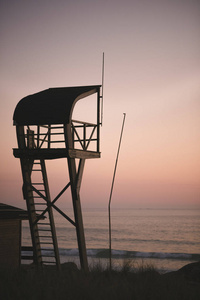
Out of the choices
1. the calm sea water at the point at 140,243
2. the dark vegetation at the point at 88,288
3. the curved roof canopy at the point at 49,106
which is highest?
the curved roof canopy at the point at 49,106

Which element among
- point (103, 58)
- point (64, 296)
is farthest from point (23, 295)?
point (103, 58)

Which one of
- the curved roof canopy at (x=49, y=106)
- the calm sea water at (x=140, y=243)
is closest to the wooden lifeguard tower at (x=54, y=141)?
the curved roof canopy at (x=49, y=106)

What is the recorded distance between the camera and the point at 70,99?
49.9 feet

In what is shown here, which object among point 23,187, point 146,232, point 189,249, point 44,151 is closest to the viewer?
point 44,151

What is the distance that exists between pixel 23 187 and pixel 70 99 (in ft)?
13.3

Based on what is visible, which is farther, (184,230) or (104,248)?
(184,230)

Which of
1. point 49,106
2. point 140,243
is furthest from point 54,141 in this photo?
point 140,243

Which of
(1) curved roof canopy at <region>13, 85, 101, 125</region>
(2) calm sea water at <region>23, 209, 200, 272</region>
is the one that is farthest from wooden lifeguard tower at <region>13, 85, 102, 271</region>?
(2) calm sea water at <region>23, 209, 200, 272</region>

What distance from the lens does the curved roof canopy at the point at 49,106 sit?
14.8 m

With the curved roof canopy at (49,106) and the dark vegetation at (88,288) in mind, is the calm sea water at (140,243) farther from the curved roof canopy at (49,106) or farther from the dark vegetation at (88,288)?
the dark vegetation at (88,288)

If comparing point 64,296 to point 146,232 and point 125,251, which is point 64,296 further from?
point 146,232

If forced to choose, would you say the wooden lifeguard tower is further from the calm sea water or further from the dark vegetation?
the calm sea water

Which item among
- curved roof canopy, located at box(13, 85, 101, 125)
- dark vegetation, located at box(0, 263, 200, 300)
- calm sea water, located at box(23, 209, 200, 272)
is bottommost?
calm sea water, located at box(23, 209, 200, 272)

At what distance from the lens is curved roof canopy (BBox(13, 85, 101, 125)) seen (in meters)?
14.8
